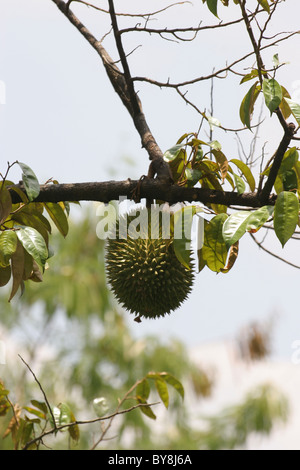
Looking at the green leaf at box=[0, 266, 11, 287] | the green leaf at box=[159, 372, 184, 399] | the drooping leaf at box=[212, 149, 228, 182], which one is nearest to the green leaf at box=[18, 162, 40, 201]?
the green leaf at box=[0, 266, 11, 287]

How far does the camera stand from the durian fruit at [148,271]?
170cm

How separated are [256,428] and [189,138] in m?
7.49

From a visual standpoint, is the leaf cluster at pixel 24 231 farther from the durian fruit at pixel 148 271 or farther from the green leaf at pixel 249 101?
the green leaf at pixel 249 101

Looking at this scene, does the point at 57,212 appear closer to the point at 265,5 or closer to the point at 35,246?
the point at 35,246

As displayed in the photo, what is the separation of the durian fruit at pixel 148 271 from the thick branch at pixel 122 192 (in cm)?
10

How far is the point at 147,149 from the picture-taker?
174cm

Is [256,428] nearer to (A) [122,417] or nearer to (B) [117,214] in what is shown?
(A) [122,417]

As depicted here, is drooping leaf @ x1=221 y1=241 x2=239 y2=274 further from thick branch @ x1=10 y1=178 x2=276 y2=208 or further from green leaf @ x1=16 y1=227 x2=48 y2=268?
green leaf @ x1=16 y1=227 x2=48 y2=268

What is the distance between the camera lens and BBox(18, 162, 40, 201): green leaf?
1509 mm

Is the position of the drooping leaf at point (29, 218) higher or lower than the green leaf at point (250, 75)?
lower

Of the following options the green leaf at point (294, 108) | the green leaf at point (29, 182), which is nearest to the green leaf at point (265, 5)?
the green leaf at point (294, 108)

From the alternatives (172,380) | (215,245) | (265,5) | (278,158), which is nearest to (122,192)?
(215,245)

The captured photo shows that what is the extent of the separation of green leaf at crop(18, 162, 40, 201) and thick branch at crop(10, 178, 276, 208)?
0.33 feet

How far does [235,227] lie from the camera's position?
1.28 m
